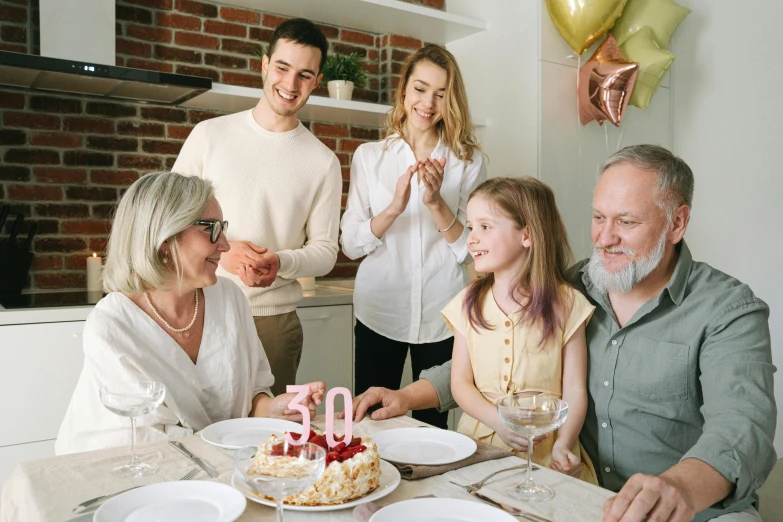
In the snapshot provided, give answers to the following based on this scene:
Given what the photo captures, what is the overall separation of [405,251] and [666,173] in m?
1.12

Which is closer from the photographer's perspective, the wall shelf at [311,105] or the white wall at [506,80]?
the wall shelf at [311,105]

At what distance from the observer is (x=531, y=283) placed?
173 centimetres

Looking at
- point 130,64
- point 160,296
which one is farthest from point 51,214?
point 160,296

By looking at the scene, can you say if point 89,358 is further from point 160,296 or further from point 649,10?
point 649,10

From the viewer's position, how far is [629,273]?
155cm

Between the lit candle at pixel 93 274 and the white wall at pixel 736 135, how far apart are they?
9.41 feet

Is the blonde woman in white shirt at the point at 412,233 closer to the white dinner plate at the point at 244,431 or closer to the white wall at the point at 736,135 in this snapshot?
the white dinner plate at the point at 244,431

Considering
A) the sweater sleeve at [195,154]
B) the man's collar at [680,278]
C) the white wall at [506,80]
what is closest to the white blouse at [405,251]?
the sweater sleeve at [195,154]

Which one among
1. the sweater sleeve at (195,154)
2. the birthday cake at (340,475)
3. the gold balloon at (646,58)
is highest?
the gold balloon at (646,58)

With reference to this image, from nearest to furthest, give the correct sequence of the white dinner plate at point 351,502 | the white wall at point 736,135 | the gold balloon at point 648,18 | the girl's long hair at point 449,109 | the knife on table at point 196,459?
the white dinner plate at point 351,502, the knife on table at point 196,459, the girl's long hair at point 449,109, the gold balloon at point 648,18, the white wall at point 736,135

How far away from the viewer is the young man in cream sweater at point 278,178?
228 cm

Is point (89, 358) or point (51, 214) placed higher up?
point (51, 214)

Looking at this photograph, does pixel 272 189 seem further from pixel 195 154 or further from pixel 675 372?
pixel 675 372

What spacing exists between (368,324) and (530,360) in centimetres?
94
